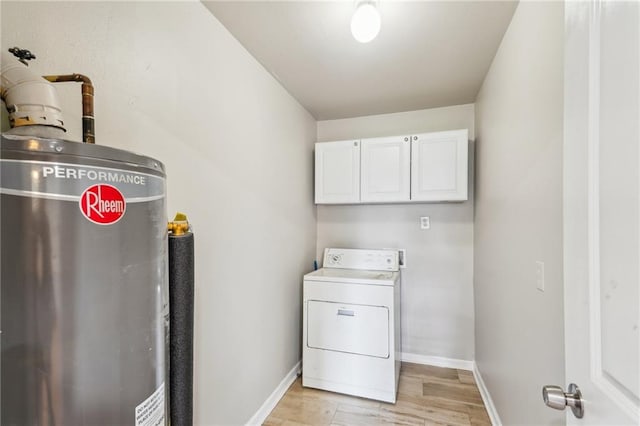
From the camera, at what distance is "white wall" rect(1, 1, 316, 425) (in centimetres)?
97

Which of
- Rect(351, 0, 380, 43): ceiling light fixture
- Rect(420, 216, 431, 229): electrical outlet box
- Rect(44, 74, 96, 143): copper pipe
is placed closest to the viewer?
Rect(44, 74, 96, 143): copper pipe

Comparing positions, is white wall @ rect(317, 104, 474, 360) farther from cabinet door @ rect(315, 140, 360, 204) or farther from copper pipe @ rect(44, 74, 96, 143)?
copper pipe @ rect(44, 74, 96, 143)

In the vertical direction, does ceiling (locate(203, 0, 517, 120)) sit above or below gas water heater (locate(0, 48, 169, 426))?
above

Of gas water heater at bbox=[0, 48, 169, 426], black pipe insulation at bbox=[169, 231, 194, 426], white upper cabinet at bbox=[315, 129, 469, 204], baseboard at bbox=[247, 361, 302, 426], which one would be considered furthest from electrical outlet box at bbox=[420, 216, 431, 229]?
gas water heater at bbox=[0, 48, 169, 426]

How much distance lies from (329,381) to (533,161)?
209 cm

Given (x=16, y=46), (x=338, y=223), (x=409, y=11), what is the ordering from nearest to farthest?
(x=16, y=46) < (x=409, y=11) < (x=338, y=223)

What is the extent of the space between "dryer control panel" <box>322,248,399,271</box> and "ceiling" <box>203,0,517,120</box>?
56.2 inches

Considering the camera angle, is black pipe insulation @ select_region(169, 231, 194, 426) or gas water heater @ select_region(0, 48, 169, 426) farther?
black pipe insulation @ select_region(169, 231, 194, 426)

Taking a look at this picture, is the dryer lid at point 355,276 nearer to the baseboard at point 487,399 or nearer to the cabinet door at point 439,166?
the cabinet door at point 439,166

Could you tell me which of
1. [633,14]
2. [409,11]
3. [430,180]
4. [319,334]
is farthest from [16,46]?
[430,180]

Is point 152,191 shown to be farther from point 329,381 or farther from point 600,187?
point 329,381

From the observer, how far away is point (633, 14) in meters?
0.49

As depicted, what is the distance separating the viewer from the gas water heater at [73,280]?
0.47 m

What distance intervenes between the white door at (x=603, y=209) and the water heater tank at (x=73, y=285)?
93 centimetres
